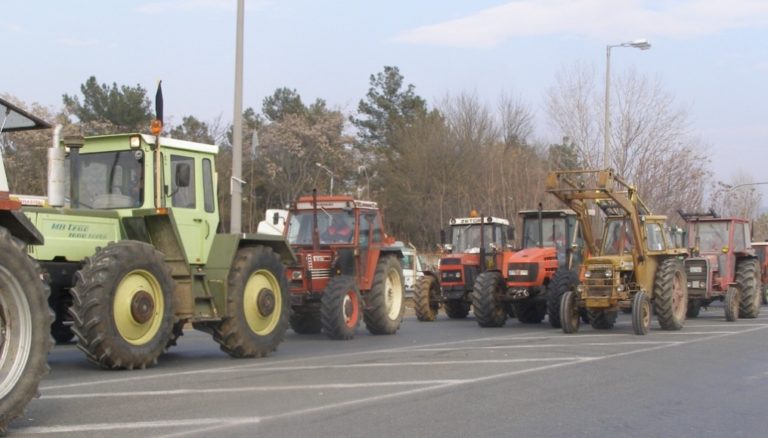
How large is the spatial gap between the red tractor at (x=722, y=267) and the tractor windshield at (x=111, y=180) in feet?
44.5

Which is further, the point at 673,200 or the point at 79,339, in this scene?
the point at 673,200

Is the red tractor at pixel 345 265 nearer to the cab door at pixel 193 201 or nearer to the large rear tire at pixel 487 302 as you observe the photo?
the large rear tire at pixel 487 302

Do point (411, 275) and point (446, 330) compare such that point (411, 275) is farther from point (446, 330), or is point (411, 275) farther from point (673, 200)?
point (446, 330)

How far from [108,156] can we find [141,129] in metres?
32.0

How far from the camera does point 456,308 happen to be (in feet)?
74.4

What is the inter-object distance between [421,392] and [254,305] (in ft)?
12.9

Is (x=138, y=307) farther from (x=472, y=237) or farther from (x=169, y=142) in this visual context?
(x=472, y=237)

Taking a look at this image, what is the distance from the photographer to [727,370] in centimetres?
1231

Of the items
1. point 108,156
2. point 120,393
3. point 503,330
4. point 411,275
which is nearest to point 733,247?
point 503,330

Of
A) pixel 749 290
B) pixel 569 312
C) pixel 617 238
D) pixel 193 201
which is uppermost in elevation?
pixel 193 201

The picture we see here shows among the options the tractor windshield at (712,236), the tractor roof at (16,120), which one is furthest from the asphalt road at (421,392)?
the tractor windshield at (712,236)

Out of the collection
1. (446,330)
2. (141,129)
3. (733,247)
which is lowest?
(446,330)

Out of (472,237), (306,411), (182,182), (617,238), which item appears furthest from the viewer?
(472,237)

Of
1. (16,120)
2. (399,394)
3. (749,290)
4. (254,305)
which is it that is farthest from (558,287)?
(16,120)
